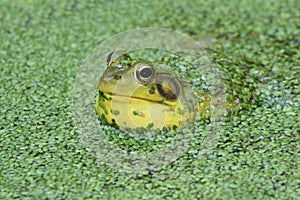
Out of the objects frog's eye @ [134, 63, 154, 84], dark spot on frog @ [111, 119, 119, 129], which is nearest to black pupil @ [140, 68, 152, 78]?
frog's eye @ [134, 63, 154, 84]

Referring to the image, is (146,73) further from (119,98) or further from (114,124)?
(114,124)

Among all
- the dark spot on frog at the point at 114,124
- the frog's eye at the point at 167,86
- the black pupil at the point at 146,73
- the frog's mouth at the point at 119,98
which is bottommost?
the dark spot on frog at the point at 114,124

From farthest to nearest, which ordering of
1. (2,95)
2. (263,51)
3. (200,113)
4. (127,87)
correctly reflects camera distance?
(263,51), (2,95), (200,113), (127,87)

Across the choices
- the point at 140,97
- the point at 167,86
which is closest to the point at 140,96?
the point at 140,97

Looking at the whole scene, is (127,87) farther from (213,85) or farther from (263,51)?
(263,51)

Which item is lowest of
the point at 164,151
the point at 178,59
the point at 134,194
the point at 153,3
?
the point at 134,194

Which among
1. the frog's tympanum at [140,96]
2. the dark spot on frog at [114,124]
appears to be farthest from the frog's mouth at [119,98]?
the dark spot on frog at [114,124]

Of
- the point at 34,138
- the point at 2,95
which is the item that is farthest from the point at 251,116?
the point at 2,95

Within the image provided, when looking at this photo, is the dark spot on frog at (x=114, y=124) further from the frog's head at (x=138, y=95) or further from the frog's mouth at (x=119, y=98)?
the frog's mouth at (x=119, y=98)
